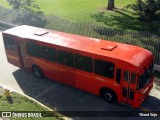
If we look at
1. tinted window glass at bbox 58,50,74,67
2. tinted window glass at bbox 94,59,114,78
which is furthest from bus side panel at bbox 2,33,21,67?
tinted window glass at bbox 94,59,114,78

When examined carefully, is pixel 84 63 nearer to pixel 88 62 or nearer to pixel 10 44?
pixel 88 62

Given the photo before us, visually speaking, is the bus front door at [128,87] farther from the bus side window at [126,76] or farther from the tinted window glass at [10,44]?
the tinted window glass at [10,44]

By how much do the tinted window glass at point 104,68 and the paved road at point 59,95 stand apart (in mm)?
1855

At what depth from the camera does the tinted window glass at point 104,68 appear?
13492 millimetres

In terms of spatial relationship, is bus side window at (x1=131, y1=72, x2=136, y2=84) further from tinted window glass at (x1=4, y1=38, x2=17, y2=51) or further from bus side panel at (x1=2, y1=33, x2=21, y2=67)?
tinted window glass at (x1=4, y1=38, x2=17, y2=51)

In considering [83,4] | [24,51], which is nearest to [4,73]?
[24,51]

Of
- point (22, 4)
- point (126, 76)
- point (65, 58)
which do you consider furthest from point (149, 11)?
point (22, 4)

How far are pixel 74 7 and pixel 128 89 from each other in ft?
68.6

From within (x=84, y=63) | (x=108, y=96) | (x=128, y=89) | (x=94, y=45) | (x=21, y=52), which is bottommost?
(x=108, y=96)

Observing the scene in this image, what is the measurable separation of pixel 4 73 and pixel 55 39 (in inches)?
195

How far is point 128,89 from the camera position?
13.2 metres

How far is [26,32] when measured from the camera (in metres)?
17.8

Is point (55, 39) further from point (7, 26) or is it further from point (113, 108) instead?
point (7, 26)

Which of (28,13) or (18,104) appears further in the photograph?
(28,13)
